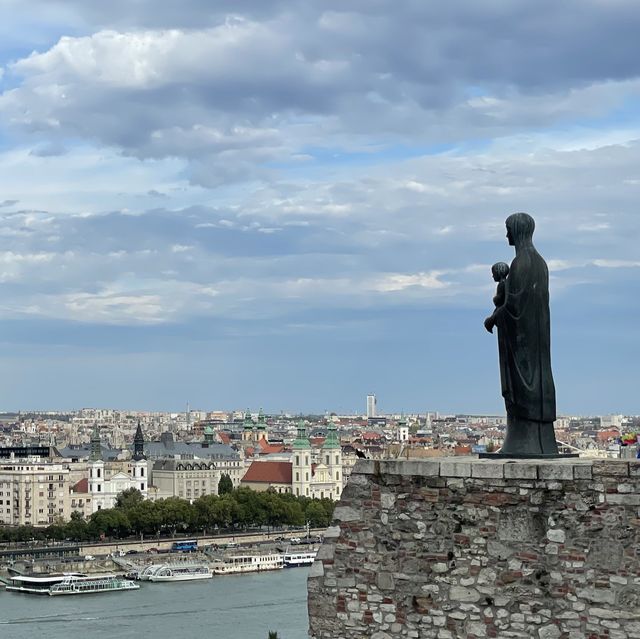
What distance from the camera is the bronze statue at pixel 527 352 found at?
201 inches

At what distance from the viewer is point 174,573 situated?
5175cm

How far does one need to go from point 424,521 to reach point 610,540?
70 centimetres

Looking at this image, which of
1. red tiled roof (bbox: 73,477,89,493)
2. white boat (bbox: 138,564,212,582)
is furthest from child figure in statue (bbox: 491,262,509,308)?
red tiled roof (bbox: 73,477,89,493)

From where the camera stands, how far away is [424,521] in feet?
15.8

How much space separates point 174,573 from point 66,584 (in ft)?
18.0

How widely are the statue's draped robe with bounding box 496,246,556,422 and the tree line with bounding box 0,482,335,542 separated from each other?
56.2 metres

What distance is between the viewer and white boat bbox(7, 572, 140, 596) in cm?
4719

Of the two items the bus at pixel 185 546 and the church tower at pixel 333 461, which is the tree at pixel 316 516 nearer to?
the bus at pixel 185 546

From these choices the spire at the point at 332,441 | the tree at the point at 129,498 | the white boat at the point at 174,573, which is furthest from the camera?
the spire at the point at 332,441

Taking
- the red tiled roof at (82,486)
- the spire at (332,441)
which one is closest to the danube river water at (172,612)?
the red tiled roof at (82,486)

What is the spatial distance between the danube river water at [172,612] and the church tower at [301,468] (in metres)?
29.3

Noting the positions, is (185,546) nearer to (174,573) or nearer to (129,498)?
(174,573)

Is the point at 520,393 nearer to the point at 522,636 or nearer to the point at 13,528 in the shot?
the point at 522,636

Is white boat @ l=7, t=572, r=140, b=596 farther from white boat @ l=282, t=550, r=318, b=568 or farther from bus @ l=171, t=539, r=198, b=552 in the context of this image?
bus @ l=171, t=539, r=198, b=552
